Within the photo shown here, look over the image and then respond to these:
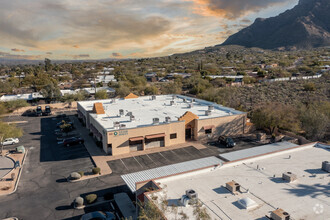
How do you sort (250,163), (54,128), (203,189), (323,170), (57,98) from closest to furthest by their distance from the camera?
(203,189) → (323,170) → (250,163) → (54,128) → (57,98)

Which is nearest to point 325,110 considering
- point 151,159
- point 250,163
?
point 250,163

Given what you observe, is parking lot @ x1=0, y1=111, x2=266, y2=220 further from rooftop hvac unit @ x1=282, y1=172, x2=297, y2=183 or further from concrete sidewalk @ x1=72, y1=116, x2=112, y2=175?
rooftop hvac unit @ x1=282, y1=172, x2=297, y2=183

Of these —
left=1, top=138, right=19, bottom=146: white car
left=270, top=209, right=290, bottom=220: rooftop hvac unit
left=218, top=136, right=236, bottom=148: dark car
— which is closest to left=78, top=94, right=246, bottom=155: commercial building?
left=218, top=136, right=236, bottom=148: dark car

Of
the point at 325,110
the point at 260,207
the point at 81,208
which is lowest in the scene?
the point at 81,208

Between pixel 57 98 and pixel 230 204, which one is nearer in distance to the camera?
pixel 230 204

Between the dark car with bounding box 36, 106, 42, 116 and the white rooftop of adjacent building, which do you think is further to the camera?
the dark car with bounding box 36, 106, 42, 116

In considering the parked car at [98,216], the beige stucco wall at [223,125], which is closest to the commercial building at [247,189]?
the parked car at [98,216]

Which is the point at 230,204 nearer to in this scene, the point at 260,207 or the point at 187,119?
the point at 260,207

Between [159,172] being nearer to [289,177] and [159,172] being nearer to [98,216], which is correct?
[98,216]
